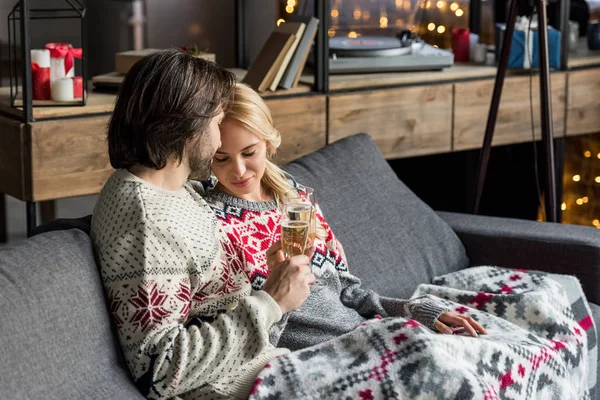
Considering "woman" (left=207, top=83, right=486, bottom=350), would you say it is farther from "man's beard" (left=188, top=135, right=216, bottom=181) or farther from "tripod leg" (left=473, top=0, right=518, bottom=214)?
"tripod leg" (left=473, top=0, right=518, bottom=214)

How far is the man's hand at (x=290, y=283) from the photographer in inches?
71.2

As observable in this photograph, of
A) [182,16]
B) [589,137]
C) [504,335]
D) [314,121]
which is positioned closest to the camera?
[504,335]

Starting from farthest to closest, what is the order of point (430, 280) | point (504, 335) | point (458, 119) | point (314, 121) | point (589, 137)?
point (589, 137), point (458, 119), point (314, 121), point (430, 280), point (504, 335)

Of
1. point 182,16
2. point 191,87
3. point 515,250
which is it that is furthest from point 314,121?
point 182,16

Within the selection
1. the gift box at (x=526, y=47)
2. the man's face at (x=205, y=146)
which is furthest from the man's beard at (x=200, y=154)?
the gift box at (x=526, y=47)

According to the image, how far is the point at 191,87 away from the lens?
5.94ft

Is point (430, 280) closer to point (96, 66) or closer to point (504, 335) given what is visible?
point (504, 335)

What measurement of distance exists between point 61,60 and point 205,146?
126 cm

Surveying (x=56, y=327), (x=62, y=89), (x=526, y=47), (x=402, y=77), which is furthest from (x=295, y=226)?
(x=526, y=47)

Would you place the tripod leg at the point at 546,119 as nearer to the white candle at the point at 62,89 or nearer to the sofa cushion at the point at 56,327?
the white candle at the point at 62,89

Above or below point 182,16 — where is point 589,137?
below

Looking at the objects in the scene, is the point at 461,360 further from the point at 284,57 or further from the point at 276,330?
the point at 284,57

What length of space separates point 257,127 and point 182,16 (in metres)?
3.45

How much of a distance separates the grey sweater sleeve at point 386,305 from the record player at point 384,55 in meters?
1.46
